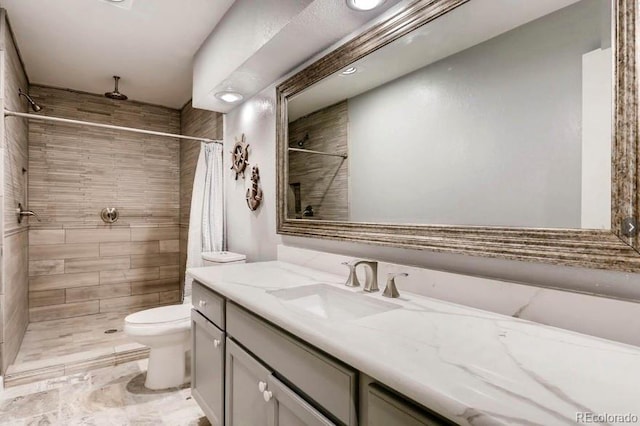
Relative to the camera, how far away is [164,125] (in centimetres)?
418

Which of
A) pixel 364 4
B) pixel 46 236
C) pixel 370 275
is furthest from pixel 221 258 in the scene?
pixel 46 236

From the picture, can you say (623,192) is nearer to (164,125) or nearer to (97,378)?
(97,378)

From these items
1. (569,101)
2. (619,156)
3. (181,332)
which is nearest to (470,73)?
(569,101)

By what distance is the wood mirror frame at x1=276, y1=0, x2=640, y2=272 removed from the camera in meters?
0.80

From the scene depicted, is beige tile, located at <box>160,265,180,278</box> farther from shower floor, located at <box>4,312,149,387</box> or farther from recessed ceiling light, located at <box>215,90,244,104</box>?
recessed ceiling light, located at <box>215,90,244,104</box>

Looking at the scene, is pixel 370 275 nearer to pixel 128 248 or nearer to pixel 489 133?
pixel 489 133

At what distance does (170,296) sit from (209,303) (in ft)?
9.34

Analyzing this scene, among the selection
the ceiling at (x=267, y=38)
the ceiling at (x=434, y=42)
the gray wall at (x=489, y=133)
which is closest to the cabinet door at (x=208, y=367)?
the gray wall at (x=489, y=133)

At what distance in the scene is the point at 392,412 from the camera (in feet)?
2.33

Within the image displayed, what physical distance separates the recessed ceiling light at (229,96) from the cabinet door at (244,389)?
69.8 inches

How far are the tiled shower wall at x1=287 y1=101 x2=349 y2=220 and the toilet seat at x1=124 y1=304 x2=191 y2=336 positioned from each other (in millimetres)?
1055

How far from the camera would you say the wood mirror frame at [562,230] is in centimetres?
80

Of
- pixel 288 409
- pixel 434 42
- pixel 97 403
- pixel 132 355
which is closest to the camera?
pixel 288 409

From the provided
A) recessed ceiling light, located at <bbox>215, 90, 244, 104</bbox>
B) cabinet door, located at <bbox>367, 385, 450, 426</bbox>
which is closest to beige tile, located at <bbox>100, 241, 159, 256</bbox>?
recessed ceiling light, located at <bbox>215, 90, 244, 104</bbox>
